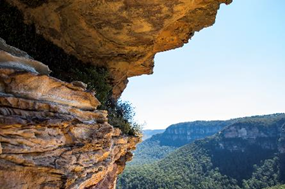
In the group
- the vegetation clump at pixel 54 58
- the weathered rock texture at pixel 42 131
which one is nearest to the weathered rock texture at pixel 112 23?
the vegetation clump at pixel 54 58

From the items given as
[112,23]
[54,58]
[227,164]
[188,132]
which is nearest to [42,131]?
[112,23]

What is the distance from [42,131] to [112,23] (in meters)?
6.06

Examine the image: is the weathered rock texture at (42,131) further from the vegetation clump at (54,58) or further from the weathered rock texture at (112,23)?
the weathered rock texture at (112,23)

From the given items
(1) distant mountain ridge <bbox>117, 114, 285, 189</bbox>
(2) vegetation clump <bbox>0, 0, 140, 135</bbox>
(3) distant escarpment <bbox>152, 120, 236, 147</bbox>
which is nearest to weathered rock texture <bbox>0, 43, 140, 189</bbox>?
(2) vegetation clump <bbox>0, 0, 140, 135</bbox>

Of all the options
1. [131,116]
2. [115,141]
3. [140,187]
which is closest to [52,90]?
[115,141]

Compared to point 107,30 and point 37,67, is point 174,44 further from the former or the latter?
point 37,67

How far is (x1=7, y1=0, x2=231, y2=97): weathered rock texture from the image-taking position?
8.54 metres

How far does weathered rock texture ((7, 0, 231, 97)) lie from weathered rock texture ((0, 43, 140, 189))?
425 cm

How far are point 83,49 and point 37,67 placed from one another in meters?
6.31

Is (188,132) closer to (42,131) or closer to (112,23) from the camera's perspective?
(112,23)

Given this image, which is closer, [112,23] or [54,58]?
[112,23]

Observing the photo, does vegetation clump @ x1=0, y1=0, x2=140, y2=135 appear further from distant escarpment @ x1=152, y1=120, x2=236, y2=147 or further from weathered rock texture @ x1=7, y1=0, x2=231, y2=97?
distant escarpment @ x1=152, y1=120, x2=236, y2=147

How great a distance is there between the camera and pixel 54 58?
10.1m

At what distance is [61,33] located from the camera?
33.1ft
